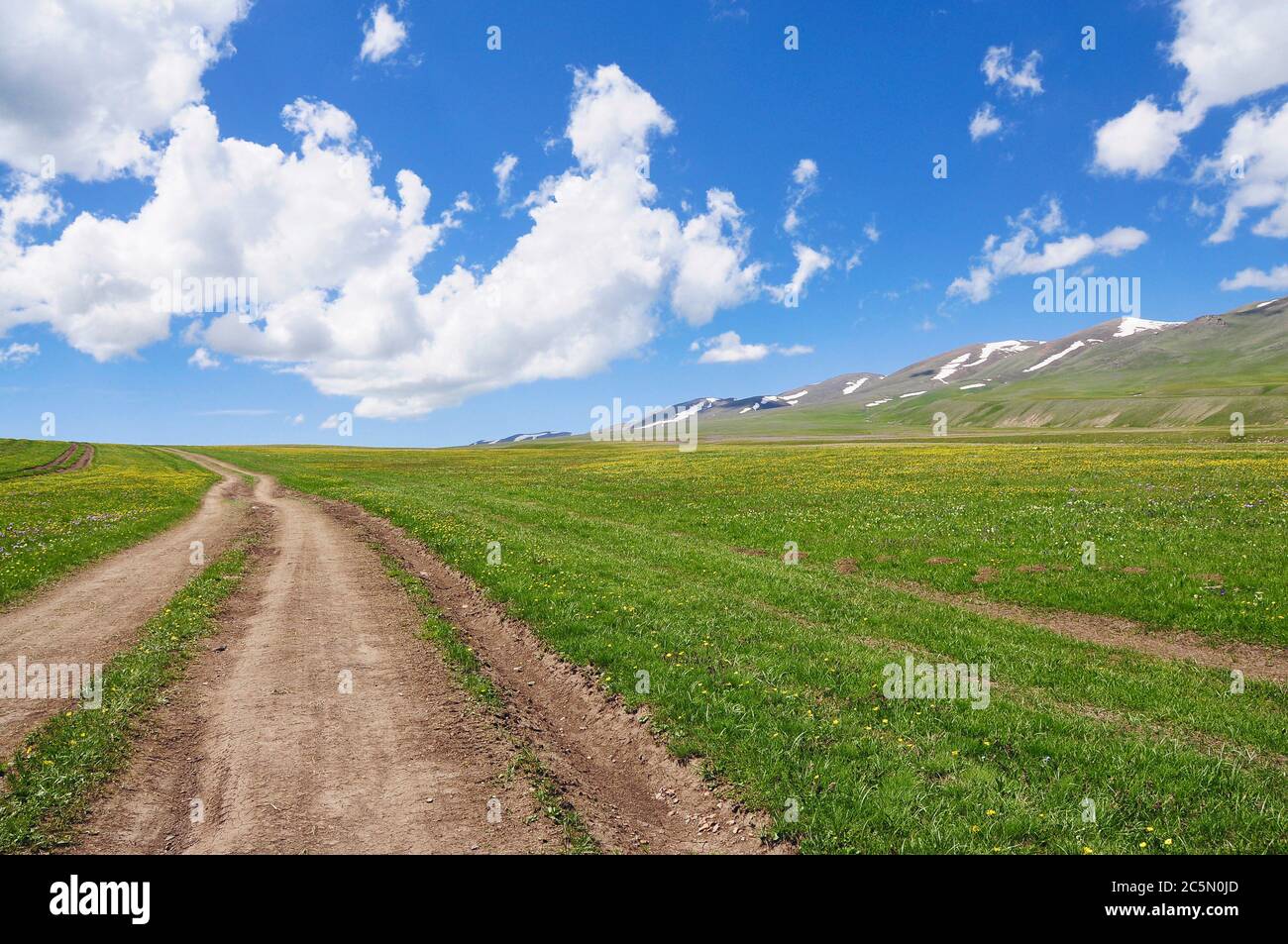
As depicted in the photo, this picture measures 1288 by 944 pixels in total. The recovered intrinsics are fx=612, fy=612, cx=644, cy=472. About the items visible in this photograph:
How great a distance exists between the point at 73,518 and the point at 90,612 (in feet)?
77.4

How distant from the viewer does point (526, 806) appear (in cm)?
811

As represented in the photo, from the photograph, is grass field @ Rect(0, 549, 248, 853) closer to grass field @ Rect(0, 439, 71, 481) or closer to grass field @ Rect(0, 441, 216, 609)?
grass field @ Rect(0, 441, 216, 609)

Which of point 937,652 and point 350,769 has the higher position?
point 350,769

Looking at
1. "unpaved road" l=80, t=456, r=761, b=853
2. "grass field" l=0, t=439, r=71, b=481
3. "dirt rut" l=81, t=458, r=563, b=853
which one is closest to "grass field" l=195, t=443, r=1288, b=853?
"unpaved road" l=80, t=456, r=761, b=853

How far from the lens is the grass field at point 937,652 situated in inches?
308

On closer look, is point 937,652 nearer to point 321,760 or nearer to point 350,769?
point 350,769

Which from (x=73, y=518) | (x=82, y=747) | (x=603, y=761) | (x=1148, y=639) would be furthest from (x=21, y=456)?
(x=1148, y=639)

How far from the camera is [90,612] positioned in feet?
54.7

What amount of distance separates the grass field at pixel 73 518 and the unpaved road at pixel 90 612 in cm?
87

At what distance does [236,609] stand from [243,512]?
25.9 m
